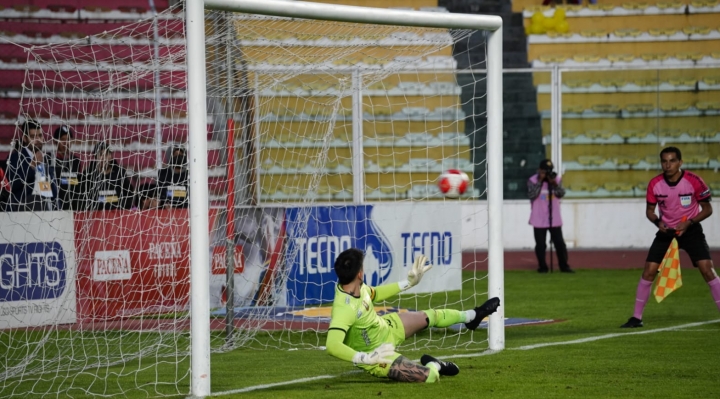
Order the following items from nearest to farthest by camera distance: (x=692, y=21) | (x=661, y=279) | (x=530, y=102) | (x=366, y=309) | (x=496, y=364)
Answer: (x=366, y=309), (x=496, y=364), (x=661, y=279), (x=530, y=102), (x=692, y=21)

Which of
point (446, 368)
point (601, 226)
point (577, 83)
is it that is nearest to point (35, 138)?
point (446, 368)

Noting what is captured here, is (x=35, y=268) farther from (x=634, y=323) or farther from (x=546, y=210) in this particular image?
(x=546, y=210)

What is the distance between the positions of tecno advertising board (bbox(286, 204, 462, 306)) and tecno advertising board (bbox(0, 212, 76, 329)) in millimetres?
2571

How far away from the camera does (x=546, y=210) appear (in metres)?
15.8

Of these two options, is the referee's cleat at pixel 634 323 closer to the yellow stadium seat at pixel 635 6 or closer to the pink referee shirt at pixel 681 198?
the pink referee shirt at pixel 681 198

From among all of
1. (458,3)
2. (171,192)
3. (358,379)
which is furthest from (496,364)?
(458,3)

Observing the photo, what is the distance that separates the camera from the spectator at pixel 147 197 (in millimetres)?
11209

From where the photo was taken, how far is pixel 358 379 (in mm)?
7062

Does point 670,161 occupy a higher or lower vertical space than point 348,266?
higher

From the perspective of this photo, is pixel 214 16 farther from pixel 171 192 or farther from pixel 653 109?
pixel 653 109

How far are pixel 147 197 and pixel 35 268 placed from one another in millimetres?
1515

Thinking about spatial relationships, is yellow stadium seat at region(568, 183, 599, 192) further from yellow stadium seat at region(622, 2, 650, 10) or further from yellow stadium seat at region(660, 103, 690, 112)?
yellow stadium seat at region(622, 2, 650, 10)

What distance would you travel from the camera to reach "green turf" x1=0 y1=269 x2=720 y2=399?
21.0ft

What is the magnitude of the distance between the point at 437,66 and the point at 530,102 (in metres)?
2.14
